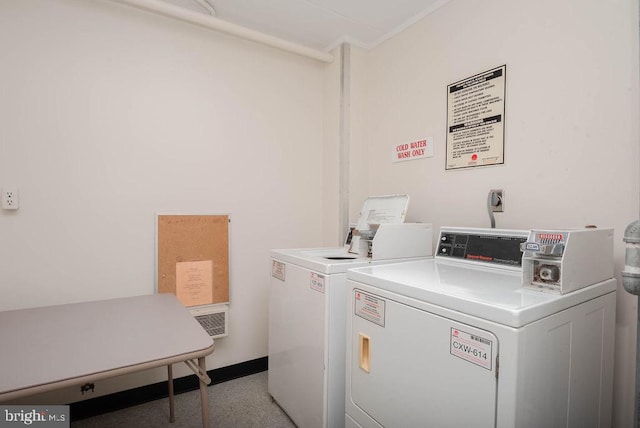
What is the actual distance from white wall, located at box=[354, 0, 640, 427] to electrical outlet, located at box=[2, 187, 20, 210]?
228 cm

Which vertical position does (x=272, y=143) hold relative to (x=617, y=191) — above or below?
above

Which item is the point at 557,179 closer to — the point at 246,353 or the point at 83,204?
the point at 246,353

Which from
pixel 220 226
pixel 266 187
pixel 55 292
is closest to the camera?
pixel 55 292

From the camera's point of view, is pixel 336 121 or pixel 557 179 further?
pixel 336 121

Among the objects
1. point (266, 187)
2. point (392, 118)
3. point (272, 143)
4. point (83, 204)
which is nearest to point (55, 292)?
point (83, 204)

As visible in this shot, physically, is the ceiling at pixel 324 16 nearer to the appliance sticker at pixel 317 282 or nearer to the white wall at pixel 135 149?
the white wall at pixel 135 149

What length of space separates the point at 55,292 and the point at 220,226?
3.20 ft

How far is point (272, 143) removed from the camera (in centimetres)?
248

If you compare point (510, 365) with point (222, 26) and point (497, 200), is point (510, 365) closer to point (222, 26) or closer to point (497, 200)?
point (497, 200)

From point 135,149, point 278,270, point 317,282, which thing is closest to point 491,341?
point 317,282

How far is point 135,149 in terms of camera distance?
78.7 inches

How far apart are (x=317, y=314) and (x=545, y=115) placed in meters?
1.44

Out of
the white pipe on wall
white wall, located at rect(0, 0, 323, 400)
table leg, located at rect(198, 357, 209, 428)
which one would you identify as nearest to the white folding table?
table leg, located at rect(198, 357, 209, 428)

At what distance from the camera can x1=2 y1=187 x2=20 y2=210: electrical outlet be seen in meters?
1.67
